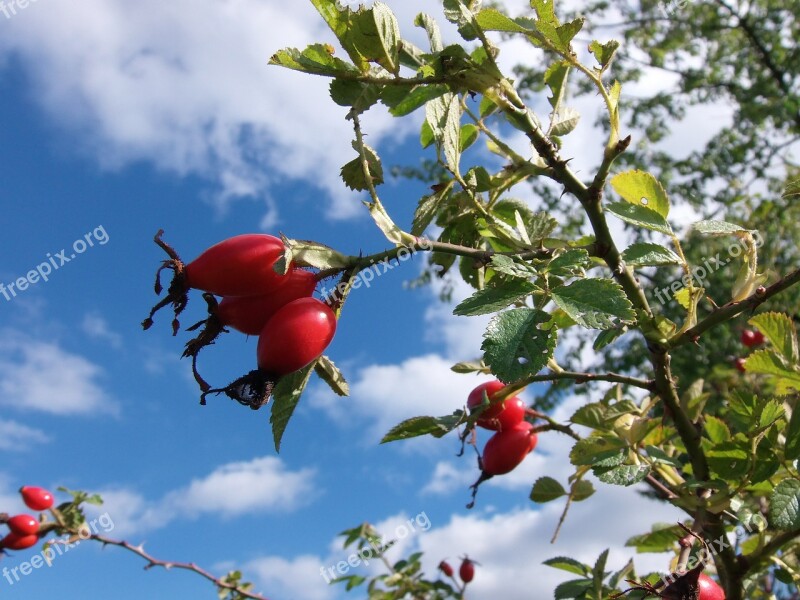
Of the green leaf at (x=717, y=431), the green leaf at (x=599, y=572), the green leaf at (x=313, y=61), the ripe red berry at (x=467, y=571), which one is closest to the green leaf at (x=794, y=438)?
the green leaf at (x=717, y=431)

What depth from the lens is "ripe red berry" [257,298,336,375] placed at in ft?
3.13

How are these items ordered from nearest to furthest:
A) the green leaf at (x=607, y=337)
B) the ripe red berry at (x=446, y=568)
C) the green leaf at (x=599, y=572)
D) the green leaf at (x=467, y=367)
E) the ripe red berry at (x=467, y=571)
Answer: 1. the green leaf at (x=607, y=337)
2. the green leaf at (x=599, y=572)
3. the green leaf at (x=467, y=367)
4. the ripe red berry at (x=467, y=571)
5. the ripe red berry at (x=446, y=568)

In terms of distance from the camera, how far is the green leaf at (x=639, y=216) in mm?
1050

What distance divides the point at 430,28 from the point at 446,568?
3162mm

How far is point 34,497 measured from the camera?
3.46 m

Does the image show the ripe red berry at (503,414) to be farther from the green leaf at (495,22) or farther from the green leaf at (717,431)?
the green leaf at (495,22)

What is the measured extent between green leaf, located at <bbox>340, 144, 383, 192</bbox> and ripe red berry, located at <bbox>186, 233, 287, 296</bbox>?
0.49 ft

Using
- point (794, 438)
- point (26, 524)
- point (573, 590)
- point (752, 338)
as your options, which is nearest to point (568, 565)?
point (573, 590)

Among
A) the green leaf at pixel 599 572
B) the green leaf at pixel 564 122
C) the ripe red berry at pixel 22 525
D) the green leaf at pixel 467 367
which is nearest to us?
the green leaf at pixel 564 122

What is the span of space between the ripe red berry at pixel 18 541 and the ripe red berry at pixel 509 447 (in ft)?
9.31

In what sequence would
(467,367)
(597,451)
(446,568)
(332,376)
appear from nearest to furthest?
(332,376)
(597,451)
(467,367)
(446,568)

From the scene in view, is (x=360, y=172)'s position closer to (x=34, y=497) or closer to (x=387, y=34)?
(x=387, y=34)

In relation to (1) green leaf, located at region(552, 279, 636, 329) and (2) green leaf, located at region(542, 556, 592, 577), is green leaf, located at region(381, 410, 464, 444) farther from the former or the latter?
(2) green leaf, located at region(542, 556, 592, 577)

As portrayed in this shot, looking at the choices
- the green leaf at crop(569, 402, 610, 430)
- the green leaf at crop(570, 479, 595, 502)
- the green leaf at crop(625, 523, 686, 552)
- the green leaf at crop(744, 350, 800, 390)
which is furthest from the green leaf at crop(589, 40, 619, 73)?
the green leaf at crop(625, 523, 686, 552)
